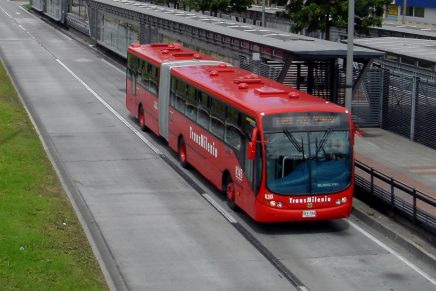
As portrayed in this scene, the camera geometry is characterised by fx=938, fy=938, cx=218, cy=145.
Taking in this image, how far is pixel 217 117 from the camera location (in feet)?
71.9

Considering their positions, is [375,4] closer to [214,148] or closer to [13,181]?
[214,148]

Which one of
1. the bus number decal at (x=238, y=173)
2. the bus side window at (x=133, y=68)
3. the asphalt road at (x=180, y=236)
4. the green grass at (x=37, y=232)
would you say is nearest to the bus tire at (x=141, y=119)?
the asphalt road at (x=180, y=236)

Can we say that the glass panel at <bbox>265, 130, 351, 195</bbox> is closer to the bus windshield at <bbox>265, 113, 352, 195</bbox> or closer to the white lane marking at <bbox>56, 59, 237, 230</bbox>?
the bus windshield at <bbox>265, 113, 352, 195</bbox>

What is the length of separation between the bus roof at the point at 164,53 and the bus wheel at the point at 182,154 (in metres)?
3.72

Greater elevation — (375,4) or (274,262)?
(375,4)

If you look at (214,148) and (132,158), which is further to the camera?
(132,158)

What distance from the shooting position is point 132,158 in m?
26.8

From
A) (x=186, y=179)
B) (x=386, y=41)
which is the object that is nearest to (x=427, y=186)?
(x=186, y=179)

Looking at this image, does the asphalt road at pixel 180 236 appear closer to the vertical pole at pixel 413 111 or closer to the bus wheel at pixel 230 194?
the bus wheel at pixel 230 194

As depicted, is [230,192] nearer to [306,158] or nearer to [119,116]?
[306,158]

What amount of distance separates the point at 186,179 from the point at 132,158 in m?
3.21

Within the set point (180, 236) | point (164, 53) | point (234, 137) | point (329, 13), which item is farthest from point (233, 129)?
point (329, 13)

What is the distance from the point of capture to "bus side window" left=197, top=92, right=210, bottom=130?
74.9 ft

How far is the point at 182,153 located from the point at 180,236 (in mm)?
7016
